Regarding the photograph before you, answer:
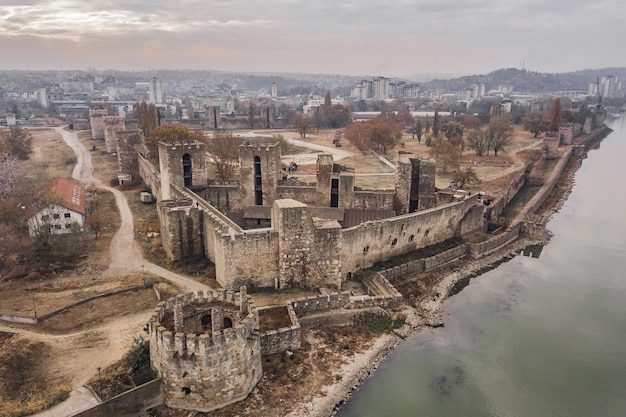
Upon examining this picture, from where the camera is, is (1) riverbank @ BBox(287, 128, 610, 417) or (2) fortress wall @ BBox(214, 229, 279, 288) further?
(2) fortress wall @ BBox(214, 229, 279, 288)

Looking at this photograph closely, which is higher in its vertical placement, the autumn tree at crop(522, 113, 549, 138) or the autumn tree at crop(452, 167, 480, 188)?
the autumn tree at crop(522, 113, 549, 138)

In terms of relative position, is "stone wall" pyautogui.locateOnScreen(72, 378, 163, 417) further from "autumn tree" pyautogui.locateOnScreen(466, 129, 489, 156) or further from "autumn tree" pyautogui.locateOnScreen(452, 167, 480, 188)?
"autumn tree" pyautogui.locateOnScreen(466, 129, 489, 156)

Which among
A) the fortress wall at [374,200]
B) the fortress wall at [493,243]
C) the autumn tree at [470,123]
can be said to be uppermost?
the autumn tree at [470,123]

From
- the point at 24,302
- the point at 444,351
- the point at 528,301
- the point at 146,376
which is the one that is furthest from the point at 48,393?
the point at 528,301

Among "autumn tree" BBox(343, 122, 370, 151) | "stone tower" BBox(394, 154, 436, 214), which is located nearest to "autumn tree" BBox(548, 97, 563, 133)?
"autumn tree" BBox(343, 122, 370, 151)

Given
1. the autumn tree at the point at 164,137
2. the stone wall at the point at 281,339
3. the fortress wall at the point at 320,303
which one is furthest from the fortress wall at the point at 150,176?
the stone wall at the point at 281,339

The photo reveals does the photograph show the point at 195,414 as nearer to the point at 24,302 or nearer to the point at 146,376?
the point at 146,376

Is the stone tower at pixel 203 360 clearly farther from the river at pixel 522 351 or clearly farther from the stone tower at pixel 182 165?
the stone tower at pixel 182 165
